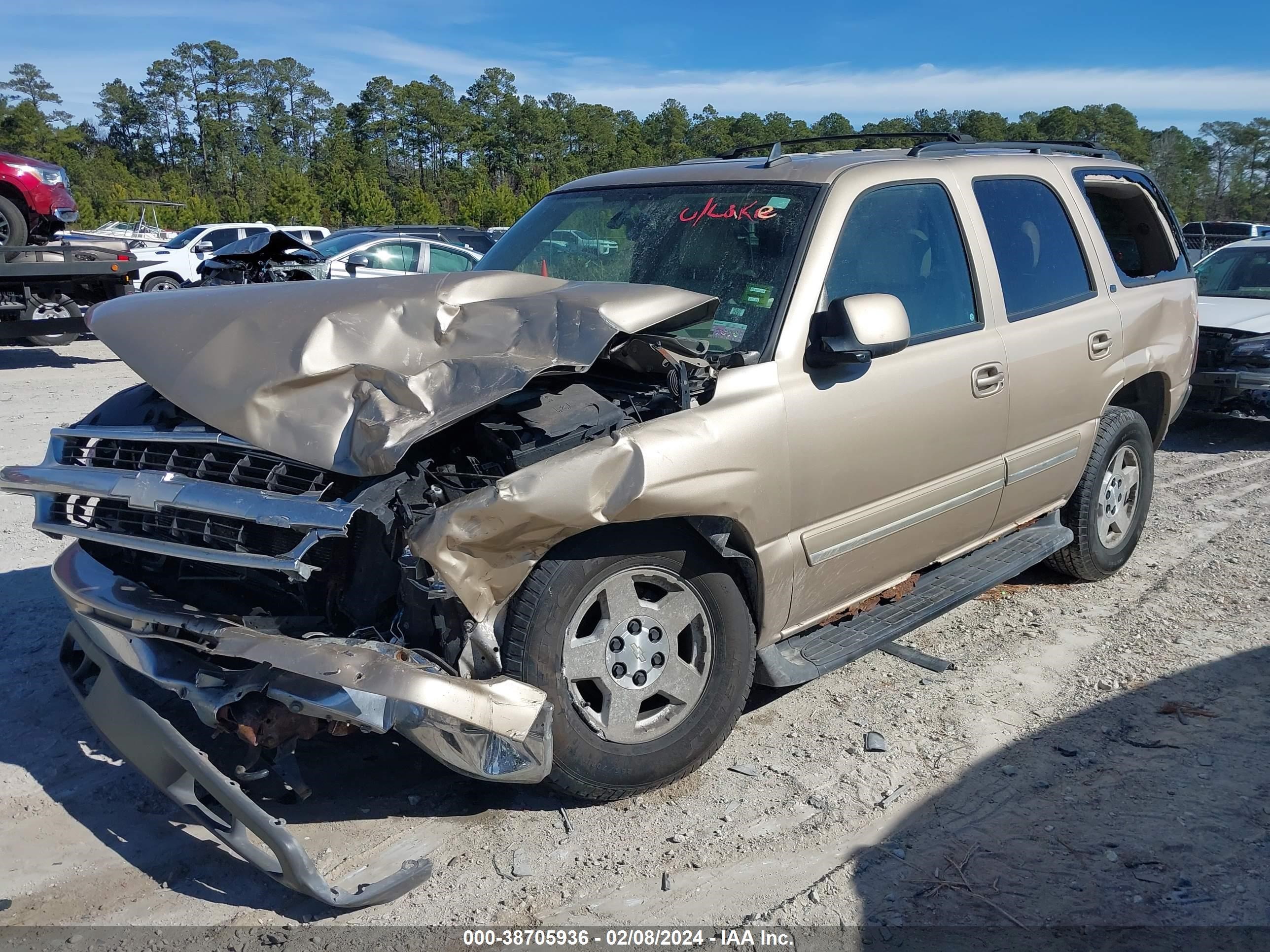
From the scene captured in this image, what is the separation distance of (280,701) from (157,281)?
16.7 m

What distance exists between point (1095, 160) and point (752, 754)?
146 inches

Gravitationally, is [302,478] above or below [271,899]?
above

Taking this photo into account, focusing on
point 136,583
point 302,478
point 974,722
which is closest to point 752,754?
point 974,722

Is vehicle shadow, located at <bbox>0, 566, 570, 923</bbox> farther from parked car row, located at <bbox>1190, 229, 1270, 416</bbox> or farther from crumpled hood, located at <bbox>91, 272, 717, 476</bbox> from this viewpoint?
parked car row, located at <bbox>1190, 229, 1270, 416</bbox>

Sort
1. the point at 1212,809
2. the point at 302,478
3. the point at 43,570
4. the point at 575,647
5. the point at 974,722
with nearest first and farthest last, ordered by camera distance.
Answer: the point at 302,478
the point at 575,647
the point at 1212,809
the point at 974,722
the point at 43,570

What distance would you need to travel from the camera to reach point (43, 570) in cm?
528

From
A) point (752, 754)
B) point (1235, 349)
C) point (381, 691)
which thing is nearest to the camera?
point (381, 691)

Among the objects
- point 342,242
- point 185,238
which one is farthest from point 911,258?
point 185,238

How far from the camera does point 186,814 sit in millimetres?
3023

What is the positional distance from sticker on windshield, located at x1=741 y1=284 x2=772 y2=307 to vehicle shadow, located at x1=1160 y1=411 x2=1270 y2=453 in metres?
6.69

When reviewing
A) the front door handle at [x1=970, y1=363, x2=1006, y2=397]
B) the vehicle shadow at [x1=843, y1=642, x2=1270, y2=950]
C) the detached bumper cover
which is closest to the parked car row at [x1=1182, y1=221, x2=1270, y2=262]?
the front door handle at [x1=970, y1=363, x2=1006, y2=397]

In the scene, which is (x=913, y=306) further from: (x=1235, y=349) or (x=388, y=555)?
(x=1235, y=349)

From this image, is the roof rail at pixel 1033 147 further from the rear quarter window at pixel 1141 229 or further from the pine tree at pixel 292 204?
the pine tree at pixel 292 204

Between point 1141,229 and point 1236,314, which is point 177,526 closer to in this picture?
point 1141,229
